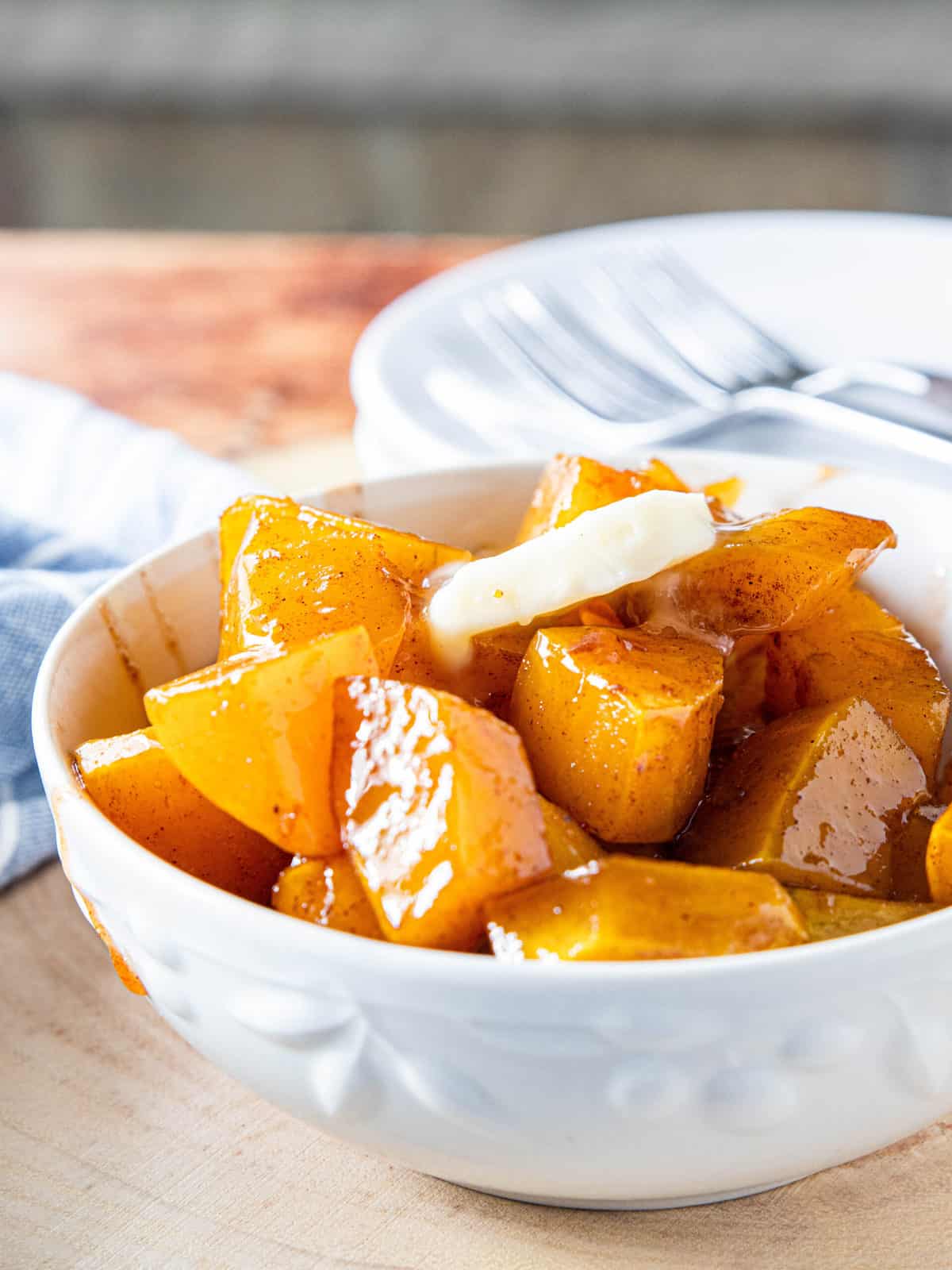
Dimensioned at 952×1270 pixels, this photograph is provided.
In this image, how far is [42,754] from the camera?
69cm

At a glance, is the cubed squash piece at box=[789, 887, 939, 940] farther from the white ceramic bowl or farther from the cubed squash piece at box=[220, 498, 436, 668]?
the cubed squash piece at box=[220, 498, 436, 668]

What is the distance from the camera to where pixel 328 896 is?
0.61 meters

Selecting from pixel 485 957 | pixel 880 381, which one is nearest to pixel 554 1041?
pixel 485 957

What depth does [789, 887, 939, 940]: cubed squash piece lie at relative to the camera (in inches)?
23.3

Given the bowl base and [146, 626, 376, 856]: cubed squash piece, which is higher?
[146, 626, 376, 856]: cubed squash piece

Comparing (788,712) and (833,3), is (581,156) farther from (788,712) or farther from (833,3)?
(788,712)

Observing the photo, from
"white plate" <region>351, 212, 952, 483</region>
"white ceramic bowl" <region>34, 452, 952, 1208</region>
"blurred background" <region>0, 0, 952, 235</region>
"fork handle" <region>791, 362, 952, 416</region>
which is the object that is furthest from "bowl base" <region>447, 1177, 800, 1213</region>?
"blurred background" <region>0, 0, 952, 235</region>

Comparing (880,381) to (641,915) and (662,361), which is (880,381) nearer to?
(662,361)

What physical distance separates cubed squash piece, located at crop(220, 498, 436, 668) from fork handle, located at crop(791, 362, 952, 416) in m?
0.74

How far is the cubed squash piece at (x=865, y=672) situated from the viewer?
2.43 feet

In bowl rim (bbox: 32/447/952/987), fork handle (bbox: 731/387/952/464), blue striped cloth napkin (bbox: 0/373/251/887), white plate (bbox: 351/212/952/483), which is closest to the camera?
bowl rim (bbox: 32/447/952/987)

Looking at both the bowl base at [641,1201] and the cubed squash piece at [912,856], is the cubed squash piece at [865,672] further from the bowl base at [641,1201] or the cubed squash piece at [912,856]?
the bowl base at [641,1201]

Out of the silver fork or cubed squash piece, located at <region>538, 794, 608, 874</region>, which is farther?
the silver fork

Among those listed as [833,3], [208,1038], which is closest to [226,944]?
[208,1038]
